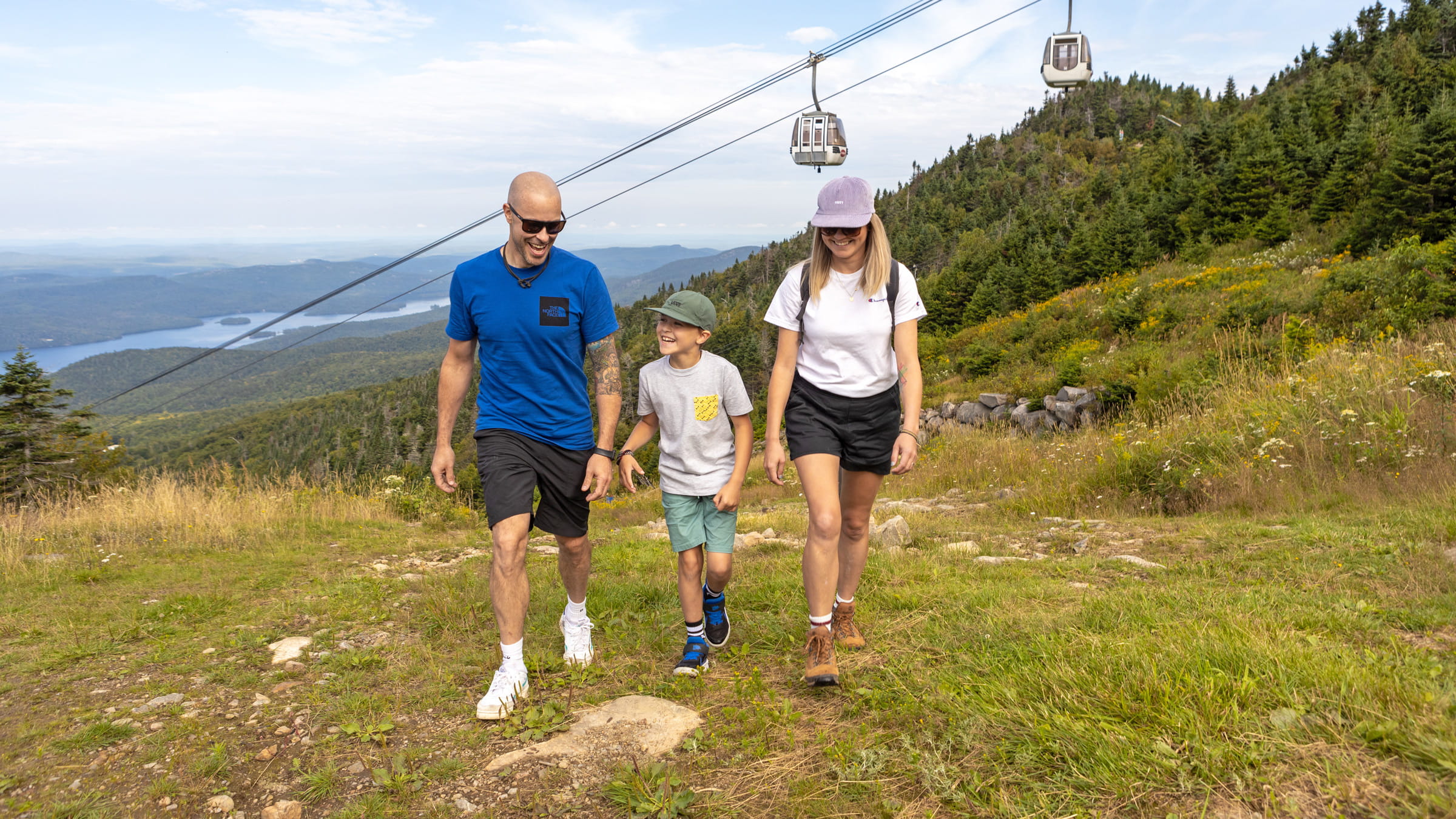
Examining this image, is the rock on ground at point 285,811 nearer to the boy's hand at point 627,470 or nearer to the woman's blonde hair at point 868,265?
the boy's hand at point 627,470

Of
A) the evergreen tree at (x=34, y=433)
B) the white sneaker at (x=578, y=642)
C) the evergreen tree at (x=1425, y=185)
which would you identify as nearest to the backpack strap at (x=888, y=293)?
the white sneaker at (x=578, y=642)

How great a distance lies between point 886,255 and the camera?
3250mm

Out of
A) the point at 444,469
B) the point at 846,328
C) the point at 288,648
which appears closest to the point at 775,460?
the point at 846,328

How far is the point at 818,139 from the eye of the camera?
9.96 m

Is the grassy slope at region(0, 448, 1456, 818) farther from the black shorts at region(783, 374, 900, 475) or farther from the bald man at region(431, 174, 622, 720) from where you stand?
the black shorts at region(783, 374, 900, 475)

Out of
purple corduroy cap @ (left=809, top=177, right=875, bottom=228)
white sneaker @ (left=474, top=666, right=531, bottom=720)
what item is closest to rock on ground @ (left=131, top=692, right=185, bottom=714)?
white sneaker @ (left=474, top=666, right=531, bottom=720)

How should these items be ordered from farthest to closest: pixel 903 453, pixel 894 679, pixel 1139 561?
pixel 1139 561
pixel 903 453
pixel 894 679

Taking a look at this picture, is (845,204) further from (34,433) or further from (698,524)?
(34,433)

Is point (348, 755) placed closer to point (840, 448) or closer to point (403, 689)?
point (403, 689)

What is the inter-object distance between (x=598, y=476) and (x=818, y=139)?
7749 mm

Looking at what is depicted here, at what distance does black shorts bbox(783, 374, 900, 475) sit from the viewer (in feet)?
10.6

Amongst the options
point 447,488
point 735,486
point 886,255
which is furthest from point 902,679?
point 447,488

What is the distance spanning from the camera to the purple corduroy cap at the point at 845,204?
310 centimetres

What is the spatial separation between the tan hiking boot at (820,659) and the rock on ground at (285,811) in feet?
6.33
